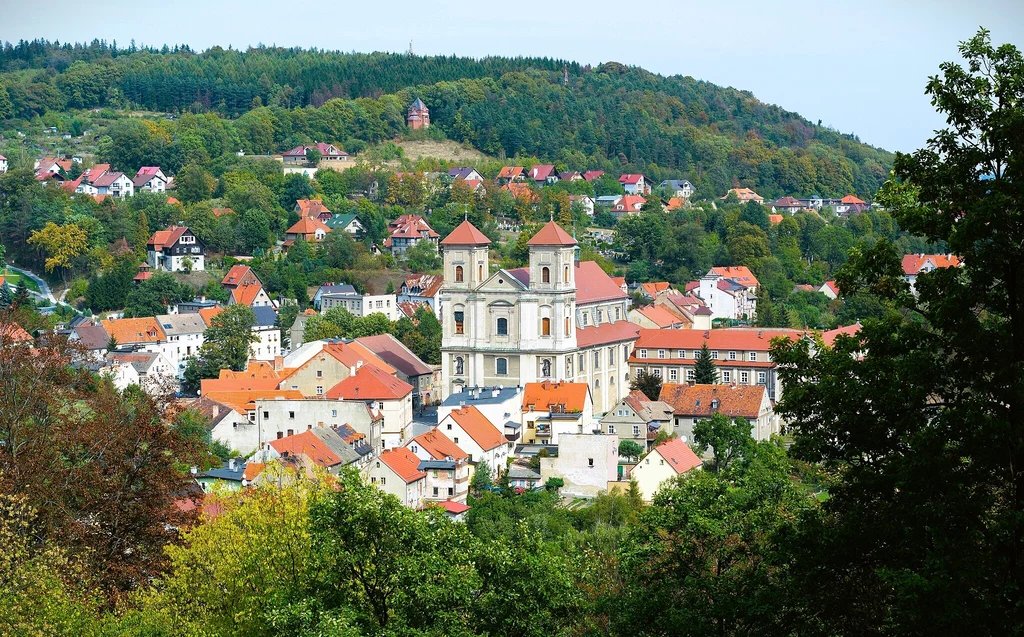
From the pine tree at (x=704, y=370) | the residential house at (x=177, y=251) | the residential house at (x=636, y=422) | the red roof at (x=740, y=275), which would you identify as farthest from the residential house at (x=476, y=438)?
the residential house at (x=177, y=251)

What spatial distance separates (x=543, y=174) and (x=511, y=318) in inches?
2533

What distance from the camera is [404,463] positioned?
41.3 m

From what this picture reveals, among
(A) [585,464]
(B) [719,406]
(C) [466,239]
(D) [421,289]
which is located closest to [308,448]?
(A) [585,464]

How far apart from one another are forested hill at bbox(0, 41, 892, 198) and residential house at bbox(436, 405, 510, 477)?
240 ft

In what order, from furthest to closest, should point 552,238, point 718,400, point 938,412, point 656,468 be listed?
1. point 552,238
2. point 718,400
3. point 656,468
4. point 938,412

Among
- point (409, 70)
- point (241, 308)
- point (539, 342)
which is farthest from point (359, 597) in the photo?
point (409, 70)

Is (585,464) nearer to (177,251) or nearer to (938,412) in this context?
(938,412)

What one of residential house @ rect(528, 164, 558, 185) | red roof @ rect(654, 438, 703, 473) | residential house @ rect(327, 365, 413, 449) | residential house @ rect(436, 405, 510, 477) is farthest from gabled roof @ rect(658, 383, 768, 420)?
residential house @ rect(528, 164, 558, 185)

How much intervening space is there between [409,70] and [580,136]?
20309 mm

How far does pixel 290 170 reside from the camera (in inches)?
4269

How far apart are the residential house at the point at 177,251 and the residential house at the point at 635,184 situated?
1646 inches

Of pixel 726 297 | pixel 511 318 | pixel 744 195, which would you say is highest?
pixel 511 318

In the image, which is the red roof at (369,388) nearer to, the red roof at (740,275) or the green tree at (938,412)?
the green tree at (938,412)

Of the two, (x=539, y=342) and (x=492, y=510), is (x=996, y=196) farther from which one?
(x=539, y=342)
